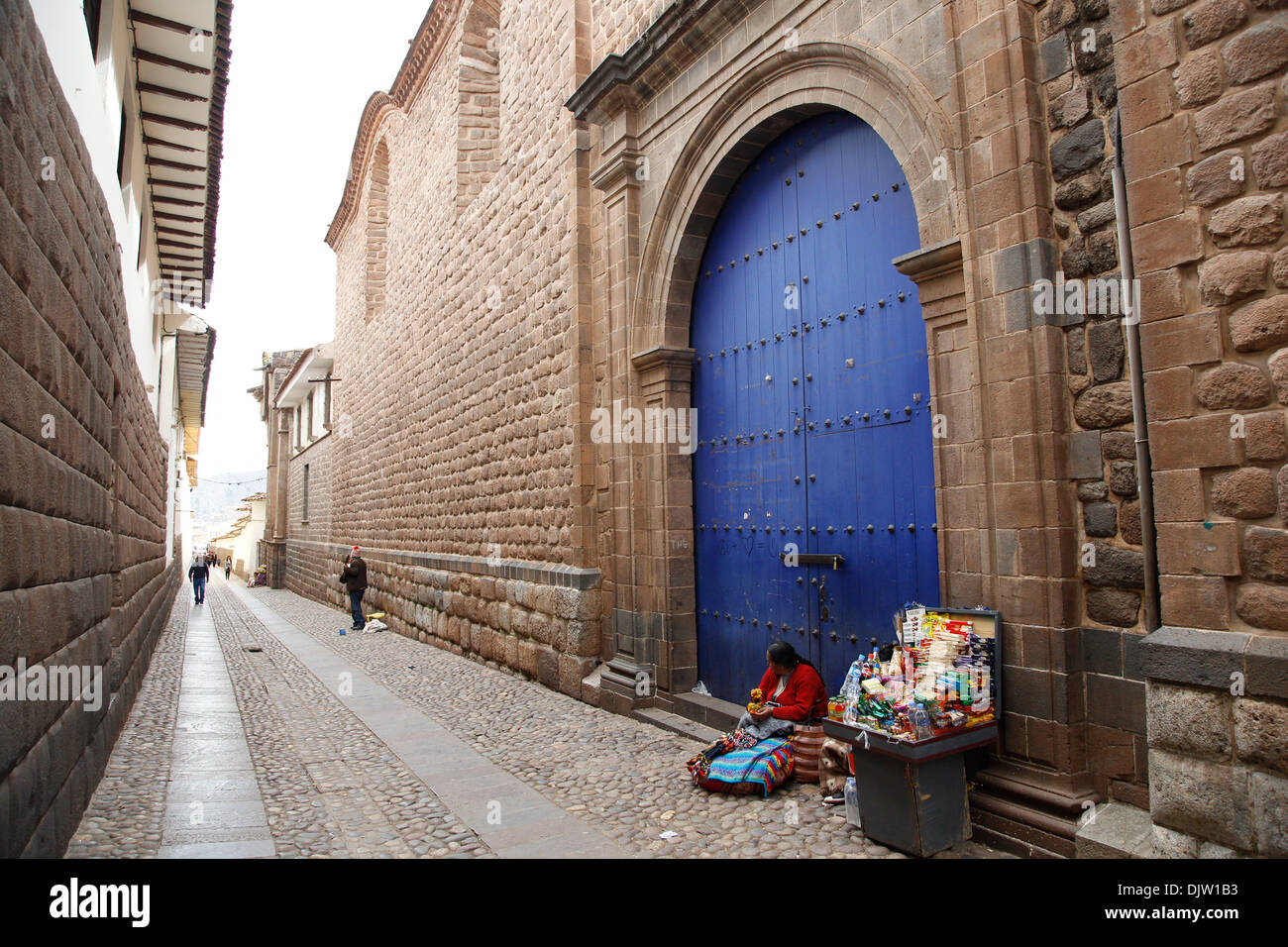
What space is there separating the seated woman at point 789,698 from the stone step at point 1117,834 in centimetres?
163

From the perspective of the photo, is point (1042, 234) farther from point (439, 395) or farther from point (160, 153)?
point (439, 395)

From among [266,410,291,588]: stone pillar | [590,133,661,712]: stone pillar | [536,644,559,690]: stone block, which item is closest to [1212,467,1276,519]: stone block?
[590,133,661,712]: stone pillar

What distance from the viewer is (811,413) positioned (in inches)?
205

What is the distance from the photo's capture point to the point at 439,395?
11945 millimetres

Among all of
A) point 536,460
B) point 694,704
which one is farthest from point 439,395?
point 694,704

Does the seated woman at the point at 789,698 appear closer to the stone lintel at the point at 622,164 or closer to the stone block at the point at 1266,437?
the stone block at the point at 1266,437

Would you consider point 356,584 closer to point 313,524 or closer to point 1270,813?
point 313,524

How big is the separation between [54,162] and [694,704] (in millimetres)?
4951

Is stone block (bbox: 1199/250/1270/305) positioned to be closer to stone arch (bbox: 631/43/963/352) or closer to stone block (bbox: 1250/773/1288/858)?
stone arch (bbox: 631/43/963/352)

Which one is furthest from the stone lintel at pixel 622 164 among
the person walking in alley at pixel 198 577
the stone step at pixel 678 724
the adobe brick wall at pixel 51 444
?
the person walking in alley at pixel 198 577

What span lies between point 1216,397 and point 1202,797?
1364mm

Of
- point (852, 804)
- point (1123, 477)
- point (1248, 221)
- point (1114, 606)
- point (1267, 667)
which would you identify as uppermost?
point (1248, 221)

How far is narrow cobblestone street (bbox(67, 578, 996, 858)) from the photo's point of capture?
3867 mm

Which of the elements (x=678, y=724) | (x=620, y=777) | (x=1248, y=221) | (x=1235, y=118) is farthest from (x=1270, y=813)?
(x=678, y=724)
